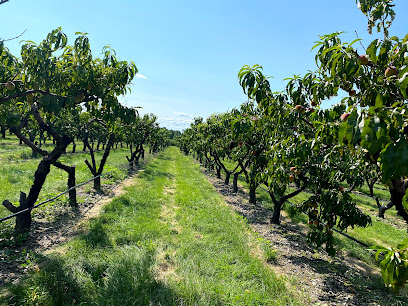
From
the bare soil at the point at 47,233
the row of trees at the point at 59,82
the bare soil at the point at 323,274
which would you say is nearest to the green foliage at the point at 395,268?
the bare soil at the point at 323,274

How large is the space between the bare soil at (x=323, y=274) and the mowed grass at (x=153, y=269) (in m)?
0.55

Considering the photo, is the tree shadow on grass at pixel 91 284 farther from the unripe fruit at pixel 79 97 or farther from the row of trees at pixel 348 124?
the unripe fruit at pixel 79 97

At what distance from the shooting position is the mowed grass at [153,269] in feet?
12.0

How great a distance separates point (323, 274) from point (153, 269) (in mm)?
3908

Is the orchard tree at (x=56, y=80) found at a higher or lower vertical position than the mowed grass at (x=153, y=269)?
higher

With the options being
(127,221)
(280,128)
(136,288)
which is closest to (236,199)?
(127,221)

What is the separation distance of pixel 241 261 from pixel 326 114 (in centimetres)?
369

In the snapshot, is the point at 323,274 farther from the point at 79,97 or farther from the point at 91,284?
the point at 79,97

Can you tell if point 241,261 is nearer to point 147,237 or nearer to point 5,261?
point 147,237

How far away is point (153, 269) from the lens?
14.7 ft

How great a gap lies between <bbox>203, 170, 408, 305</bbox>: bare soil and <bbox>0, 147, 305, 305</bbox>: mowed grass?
55 cm

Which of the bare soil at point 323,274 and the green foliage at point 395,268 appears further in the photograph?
the bare soil at point 323,274

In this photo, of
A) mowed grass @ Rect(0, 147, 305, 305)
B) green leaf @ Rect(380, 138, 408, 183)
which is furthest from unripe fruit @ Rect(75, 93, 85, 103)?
green leaf @ Rect(380, 138, 408, 183)

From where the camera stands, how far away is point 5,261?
4.39 metres
